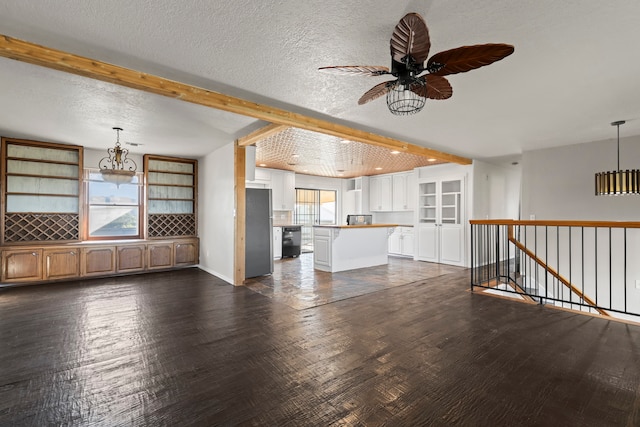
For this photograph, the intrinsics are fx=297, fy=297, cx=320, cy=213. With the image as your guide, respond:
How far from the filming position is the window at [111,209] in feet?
18.6

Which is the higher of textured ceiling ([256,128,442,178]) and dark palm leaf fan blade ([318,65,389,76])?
textured ceiling ([256,128,442,178])

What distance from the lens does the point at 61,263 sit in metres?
4.99

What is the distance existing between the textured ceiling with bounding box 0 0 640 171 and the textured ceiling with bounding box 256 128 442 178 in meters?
0.80

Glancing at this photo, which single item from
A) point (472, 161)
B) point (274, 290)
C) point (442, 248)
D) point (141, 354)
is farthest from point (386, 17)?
point (442, 248)

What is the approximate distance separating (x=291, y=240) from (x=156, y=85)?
18.2 ft

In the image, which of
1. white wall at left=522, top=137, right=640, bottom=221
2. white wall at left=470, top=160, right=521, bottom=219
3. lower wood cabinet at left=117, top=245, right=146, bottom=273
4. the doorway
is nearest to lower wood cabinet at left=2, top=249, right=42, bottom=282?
lower wood cabinet at left=117, top=245, right=146, bottom=273

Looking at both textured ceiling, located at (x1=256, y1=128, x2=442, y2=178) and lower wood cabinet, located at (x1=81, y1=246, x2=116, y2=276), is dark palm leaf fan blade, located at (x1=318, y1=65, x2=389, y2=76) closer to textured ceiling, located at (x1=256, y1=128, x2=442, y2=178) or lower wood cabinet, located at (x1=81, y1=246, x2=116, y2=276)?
textured ceiling, located at (x1=256, y1=128, x2=442, y2=178)

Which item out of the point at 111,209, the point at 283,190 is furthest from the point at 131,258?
the point at 283,190

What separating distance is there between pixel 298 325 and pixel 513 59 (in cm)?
301

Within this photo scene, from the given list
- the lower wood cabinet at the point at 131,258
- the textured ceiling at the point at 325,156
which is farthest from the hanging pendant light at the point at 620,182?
the lower wood cabinet at the point at 131,258

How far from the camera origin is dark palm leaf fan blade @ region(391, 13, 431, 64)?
5.10 ft

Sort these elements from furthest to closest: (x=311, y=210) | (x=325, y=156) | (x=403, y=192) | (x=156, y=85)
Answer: (x=311, y=210)
(x=403, y=192)
(x=325, y=156)
(x=156, y=85)

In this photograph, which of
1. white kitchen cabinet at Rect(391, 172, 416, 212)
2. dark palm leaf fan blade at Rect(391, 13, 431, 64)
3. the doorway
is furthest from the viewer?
the doorway

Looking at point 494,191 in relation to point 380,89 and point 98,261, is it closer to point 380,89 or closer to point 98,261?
point 380,89
